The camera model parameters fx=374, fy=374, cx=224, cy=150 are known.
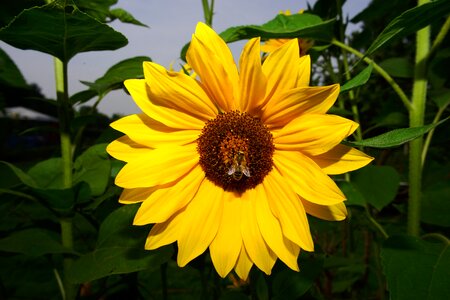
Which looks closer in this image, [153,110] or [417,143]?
[153,110]

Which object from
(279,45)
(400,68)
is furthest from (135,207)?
(400,68)

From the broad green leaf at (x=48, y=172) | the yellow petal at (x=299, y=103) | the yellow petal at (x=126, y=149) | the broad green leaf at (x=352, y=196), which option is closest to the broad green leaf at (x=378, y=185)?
the broad green leaf at (x=352, y=196)

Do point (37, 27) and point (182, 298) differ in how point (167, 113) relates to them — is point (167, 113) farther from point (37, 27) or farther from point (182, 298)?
point (182, 298)

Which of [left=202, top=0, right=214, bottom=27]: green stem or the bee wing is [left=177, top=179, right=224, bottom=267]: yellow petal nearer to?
the bee wing

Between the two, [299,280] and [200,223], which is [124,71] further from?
[299,280]

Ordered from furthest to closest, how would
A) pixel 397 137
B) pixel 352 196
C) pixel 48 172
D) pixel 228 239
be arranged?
1. pixel 48 172
2. pixel 352 196
3. pixel 228 239
4. pixel 397 137

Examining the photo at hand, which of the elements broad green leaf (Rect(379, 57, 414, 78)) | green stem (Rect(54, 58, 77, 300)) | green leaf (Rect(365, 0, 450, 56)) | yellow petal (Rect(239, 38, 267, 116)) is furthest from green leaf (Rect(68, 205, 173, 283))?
broad green leaf (Rect(379, 57, 414, 78))
